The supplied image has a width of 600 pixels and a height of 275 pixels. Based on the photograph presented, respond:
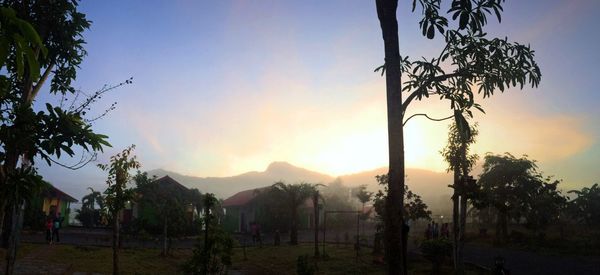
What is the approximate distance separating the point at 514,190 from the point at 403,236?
39.0 metres

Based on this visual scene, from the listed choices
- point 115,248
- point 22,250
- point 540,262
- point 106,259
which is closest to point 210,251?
point 115,248

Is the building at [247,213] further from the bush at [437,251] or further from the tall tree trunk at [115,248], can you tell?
the tall tree trunk at [115,248]

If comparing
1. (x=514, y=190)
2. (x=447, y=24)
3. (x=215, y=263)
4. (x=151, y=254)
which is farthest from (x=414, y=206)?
(x=514, y=190)

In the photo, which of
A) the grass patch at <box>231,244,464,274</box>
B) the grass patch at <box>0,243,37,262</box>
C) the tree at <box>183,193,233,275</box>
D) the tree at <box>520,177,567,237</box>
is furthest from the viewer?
the tree at <box>520,177,567,237</box>

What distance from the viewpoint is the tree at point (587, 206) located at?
135 feet

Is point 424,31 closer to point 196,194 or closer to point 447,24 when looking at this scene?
point 447,24

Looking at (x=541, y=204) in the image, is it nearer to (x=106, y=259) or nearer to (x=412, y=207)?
(x=412, y=207)

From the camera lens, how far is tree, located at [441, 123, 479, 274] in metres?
15.9

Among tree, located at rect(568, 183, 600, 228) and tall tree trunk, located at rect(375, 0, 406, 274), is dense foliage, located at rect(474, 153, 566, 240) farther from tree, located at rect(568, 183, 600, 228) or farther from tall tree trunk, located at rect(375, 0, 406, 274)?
tall tree trunk, located at rect(375, 0, 406, 274)

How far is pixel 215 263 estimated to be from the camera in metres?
14.8

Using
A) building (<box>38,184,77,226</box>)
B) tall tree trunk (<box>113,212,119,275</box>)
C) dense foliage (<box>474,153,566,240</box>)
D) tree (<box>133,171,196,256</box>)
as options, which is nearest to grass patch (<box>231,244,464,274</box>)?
tree (<box>133,171,196,256</box>)

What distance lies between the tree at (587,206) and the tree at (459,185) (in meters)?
30.8

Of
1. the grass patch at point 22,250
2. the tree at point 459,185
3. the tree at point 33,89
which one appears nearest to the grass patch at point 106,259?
the grass patch at point 22,250

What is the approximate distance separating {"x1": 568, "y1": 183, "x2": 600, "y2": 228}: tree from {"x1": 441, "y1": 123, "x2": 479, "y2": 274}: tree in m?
30.8
